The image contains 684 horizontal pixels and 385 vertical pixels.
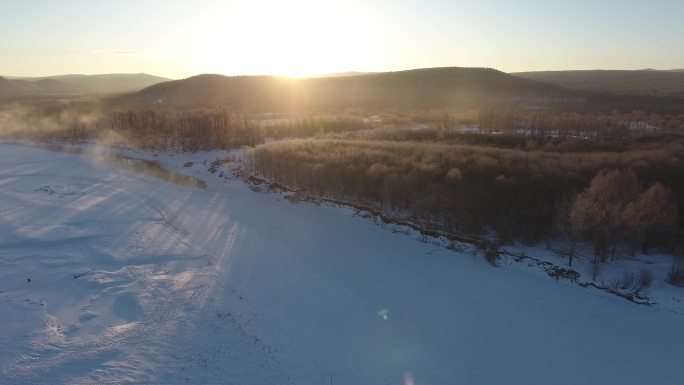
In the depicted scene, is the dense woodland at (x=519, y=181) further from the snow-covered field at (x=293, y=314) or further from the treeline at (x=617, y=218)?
the snow-covered field at (x=293, y=314)

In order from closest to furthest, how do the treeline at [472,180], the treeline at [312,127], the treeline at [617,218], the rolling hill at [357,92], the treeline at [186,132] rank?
1. the treeline at [617,218]
2. the treeline at [472,180]
3. the treeline at [186,132]
4. the treeline at [312,127]
5. the rolling hill at [357,92]

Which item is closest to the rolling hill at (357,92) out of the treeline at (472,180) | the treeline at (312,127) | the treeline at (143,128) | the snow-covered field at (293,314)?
the treeline at (143,128)

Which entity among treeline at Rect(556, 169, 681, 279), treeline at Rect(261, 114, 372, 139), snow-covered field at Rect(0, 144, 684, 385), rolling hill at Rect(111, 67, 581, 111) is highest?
rolling hill at Rect(111, 67, 581, 111)

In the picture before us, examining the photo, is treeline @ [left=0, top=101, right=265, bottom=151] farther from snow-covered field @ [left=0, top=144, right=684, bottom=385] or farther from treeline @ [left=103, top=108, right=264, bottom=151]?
snow-covered field @ [left=0, top=144, right=684, bottom=385]

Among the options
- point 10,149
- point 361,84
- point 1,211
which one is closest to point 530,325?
point 1,211

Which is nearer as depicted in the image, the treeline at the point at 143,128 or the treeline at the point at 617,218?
the treeline at the point at 617,218

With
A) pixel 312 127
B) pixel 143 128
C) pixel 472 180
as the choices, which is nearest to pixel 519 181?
pixel 472 180

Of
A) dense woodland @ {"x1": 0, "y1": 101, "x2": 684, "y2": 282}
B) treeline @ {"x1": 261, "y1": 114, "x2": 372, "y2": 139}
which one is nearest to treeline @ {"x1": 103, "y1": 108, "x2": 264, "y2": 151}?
treeline @ {"x1": 261, "y1": 114, "x2": 372, "y2": 139}
